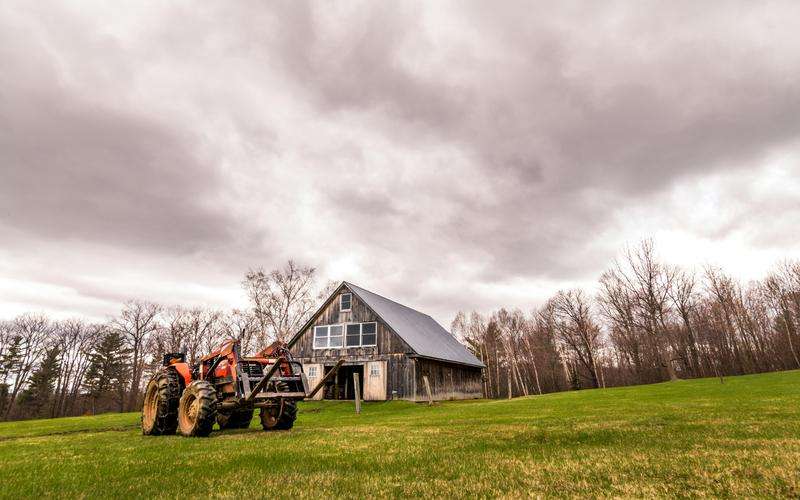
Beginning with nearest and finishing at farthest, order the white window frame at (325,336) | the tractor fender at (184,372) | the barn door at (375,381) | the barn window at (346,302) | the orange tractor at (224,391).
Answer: the orange tractor at (224,391) < the tractor fender at (184,372) < the barn door at (375,381) < the white window frame at (325,336) < the barn window at (346,302)

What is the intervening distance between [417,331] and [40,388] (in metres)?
49.8

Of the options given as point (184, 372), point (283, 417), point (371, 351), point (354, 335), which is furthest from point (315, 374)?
point (283, 417)

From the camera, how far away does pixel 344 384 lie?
35438mm

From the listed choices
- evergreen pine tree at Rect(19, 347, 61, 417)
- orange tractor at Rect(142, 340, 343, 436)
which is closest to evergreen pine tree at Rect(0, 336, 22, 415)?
evergreen pine tree at Rect(19, 347, 61, 417)

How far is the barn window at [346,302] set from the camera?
32781 millimetres

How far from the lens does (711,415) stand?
403 inches

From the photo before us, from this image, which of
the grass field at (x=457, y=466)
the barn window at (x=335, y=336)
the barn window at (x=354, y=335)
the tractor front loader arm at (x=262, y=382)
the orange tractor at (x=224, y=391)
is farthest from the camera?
the barn window at (x=335, y=336)

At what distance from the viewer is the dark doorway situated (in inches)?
1301

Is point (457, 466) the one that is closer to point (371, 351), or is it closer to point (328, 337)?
point (371, 351)

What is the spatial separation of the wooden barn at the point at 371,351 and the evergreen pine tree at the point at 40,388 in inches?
1585

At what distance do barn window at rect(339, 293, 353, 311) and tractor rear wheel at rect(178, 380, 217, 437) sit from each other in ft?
70.2

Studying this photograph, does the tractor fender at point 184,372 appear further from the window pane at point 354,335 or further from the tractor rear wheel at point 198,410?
the window pane at point 354,335

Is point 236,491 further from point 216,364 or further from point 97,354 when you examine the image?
point 97,354

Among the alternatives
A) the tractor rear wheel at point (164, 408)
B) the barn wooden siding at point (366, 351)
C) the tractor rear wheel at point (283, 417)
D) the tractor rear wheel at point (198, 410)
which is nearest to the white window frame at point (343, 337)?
the barn wooden siding at point (366, 351)
